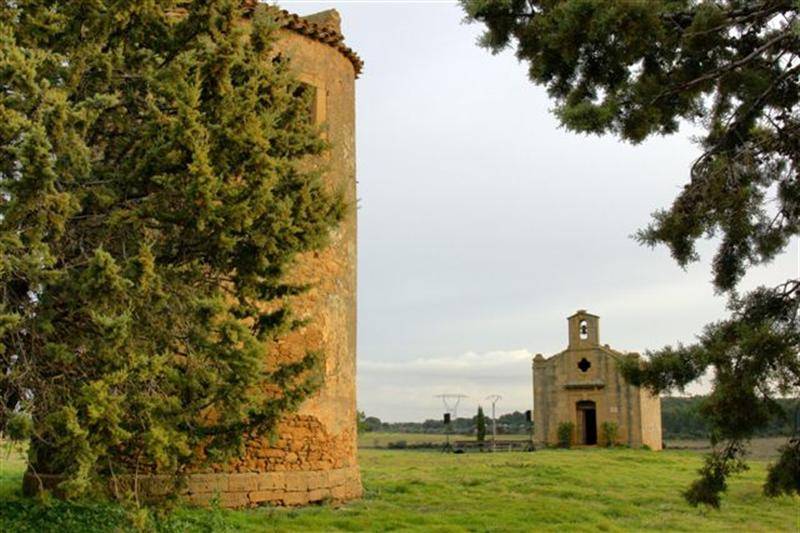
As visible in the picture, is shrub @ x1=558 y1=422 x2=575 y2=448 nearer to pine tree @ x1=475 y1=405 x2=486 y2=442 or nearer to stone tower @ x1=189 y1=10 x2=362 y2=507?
pine tree @ x1=475 y1=405 x2=486 y2=442

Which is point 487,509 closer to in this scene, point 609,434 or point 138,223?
point 138,223

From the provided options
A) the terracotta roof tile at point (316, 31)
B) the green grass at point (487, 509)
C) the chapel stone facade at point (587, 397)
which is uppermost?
the terracotta roof tile at point (316, 31)

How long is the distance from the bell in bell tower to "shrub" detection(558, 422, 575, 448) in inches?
141

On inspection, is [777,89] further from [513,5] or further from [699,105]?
[513,5]

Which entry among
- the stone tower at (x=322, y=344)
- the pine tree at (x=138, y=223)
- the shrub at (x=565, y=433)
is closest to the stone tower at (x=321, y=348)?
the stone tower at (x=322, y=344)

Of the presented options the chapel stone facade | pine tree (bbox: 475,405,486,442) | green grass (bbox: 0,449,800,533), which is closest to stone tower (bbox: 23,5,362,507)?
green grass (bbox: 0,449,800,533)

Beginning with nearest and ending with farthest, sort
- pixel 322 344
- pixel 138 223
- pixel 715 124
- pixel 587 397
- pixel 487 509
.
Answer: pixel 138 223
pixel 715 124
pixel 487 509
pixel 322 344
pixel 587 397

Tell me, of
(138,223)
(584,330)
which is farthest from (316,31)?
(584,330)

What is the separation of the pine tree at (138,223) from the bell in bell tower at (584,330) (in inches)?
1154

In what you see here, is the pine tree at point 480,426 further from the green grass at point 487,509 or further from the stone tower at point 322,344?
the stone tower at point 322,344

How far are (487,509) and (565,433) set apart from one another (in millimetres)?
24900

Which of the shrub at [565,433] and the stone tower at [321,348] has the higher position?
the stone tower at [321,348]

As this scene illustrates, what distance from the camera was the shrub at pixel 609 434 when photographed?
119ft

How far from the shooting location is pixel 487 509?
Answer: 1354cm
